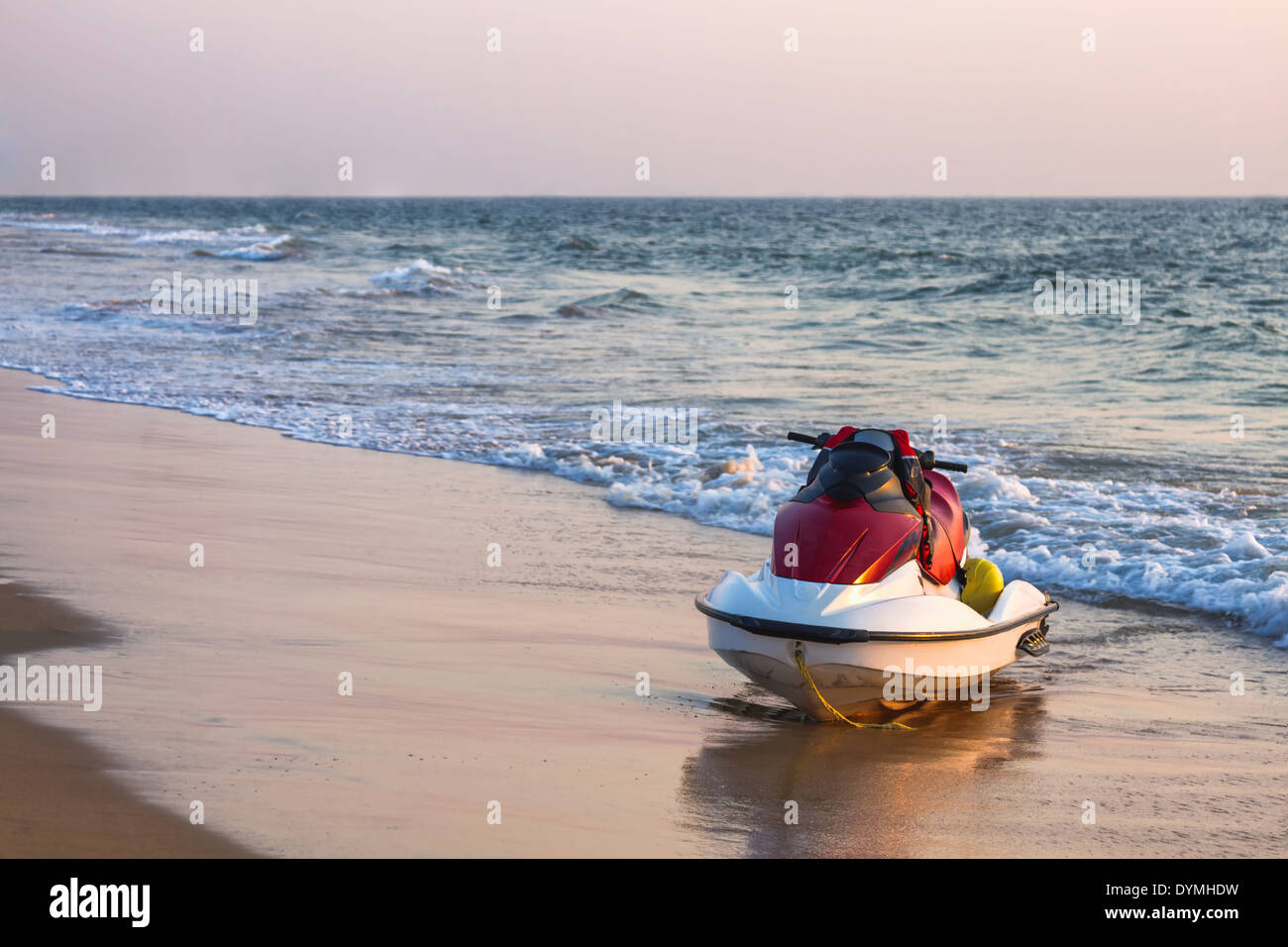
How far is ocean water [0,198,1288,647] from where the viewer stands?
30.1 feet

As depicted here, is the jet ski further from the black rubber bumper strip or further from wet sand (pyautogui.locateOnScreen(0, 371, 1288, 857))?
wet sand (pyautogui.locateOnScreen(0, 371, 1288, 857))

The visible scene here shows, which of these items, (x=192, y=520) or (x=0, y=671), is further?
(x=192, y=520)

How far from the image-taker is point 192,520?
8.38 metres

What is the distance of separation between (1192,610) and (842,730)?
120 inches

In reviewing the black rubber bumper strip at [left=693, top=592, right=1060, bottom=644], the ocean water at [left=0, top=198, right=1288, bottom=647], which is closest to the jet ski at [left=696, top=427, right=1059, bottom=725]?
the black rubber bumper strip at [left=693, top=592, right=1060, bottom=644]

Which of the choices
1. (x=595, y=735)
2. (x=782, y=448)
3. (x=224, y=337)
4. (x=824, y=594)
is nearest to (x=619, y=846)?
(x=595, y=735)

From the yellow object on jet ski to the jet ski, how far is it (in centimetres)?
12

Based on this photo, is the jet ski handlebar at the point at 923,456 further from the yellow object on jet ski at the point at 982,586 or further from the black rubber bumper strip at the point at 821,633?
the black rubber bumper strip at the point at 821,633

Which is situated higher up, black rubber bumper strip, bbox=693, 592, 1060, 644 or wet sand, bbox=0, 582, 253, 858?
black rubber bumper strip, bbox=693, 592, 1060, 644

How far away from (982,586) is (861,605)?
115 centimetres

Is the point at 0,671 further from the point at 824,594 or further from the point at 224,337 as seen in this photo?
the point at 224,337

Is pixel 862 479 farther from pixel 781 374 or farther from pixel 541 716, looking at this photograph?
pixel 781 374

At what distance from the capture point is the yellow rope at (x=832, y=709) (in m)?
5.02

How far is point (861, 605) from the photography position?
507 cm
